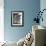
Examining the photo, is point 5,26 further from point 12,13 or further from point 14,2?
point 14,2

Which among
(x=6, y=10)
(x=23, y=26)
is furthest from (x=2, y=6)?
(x=23, y=26)

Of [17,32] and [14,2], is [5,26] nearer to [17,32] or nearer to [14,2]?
[17,32]

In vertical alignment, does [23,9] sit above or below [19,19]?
above

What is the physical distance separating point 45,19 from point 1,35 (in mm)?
2134

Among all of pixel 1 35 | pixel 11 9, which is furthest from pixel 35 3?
pixel 1 35

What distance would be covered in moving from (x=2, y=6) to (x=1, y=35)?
1.22m

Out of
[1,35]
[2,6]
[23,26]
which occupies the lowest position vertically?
[1,35]

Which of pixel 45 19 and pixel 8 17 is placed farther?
pixel 8 17

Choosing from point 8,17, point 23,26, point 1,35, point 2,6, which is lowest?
point 1,35

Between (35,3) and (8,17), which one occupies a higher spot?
(35,3)

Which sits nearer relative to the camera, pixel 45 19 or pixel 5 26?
pixel 45 19

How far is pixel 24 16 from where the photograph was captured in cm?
561

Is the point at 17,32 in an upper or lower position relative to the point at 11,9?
lower

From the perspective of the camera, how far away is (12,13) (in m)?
5.61
